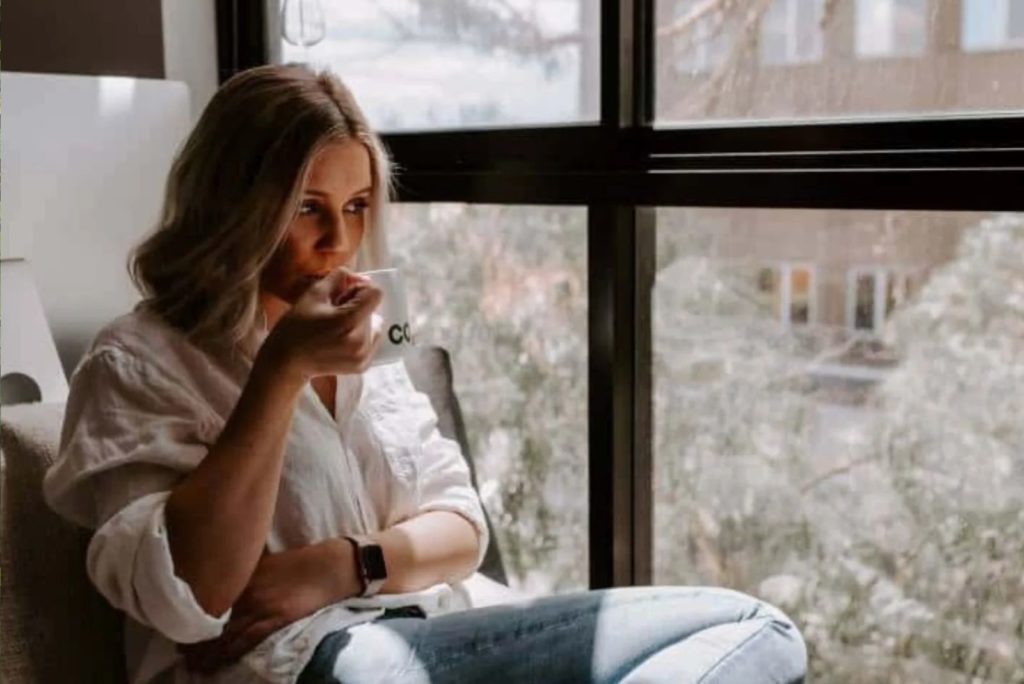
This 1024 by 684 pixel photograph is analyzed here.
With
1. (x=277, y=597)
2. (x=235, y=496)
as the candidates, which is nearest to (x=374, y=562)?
(x=277, y=597)

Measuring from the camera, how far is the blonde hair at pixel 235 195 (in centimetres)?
128

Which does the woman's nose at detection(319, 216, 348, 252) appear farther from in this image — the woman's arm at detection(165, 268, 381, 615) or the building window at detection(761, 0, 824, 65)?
the building window at detection(761, 0, 824, 65)

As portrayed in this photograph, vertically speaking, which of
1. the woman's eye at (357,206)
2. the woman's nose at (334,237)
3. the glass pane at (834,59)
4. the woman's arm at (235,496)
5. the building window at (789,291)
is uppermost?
the glass pane at (834,59)

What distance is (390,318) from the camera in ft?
4.07

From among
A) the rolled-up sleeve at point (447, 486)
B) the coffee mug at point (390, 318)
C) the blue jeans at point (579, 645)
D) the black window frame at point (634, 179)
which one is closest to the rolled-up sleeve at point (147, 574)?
the blue jeans at point (579, 645)

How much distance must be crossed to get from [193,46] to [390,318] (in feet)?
3.40

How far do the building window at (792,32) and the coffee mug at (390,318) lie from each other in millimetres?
627

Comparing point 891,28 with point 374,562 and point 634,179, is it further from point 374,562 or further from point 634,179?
point 374,562

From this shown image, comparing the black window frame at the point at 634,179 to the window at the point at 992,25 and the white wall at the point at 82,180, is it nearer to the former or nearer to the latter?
the window at the point at 992,25

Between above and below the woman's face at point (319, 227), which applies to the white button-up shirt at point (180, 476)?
below

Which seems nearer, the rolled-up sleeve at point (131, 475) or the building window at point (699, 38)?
the rolled-up sleeve at point (131, 475)

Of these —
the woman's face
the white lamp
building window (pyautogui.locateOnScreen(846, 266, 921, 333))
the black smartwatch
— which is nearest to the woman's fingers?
the black smartwatch

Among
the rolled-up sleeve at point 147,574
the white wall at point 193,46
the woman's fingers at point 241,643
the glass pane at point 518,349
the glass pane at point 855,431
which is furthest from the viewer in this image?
the white wall at point 193,46

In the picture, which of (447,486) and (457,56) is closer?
(447,486)
